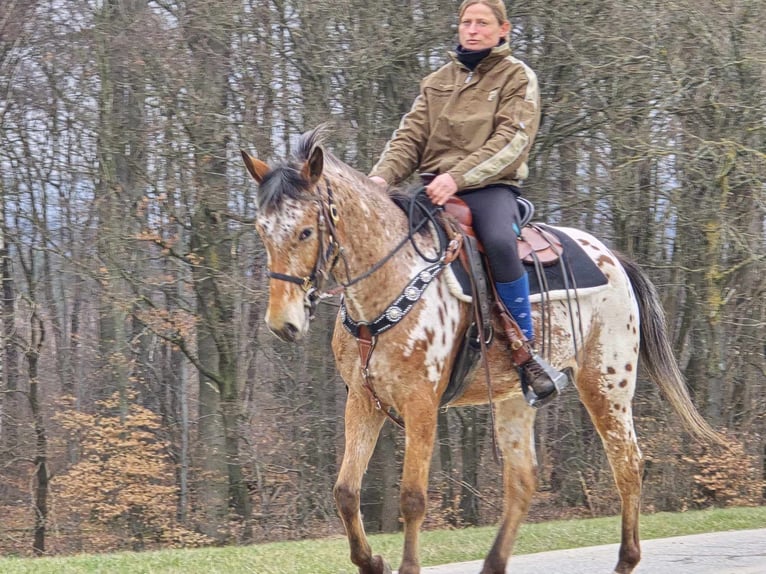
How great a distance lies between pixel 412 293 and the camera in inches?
205

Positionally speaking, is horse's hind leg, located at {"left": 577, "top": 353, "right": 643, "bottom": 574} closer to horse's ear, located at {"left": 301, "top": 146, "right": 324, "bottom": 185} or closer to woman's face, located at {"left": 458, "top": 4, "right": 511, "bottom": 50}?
woman's face, located at {"left": 458, "top": 4, "right": 511, "bottom": 50}

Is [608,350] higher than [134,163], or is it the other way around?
[134,163]

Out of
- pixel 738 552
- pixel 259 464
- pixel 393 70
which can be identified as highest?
pixel 393 70

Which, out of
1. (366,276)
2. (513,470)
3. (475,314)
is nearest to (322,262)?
(366,276)

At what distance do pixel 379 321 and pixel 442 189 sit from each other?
873mm

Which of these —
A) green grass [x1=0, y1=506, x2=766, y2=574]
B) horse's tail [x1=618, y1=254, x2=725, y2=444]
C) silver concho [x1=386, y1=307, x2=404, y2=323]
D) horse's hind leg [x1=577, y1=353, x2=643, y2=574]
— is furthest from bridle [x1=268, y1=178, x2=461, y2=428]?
green grass [x1=0, y1=506, x2=766, y2=574]

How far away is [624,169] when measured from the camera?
14.2m

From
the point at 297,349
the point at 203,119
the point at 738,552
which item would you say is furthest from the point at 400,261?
the point at 297,349

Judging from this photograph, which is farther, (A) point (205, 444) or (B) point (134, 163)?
(A) point (205, 444)

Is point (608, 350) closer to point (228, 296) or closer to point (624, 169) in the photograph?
point (624, 169)

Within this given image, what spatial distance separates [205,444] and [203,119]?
6.04 metres

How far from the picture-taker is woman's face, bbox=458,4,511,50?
5707 mm

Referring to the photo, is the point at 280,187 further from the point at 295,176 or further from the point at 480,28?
the point at 480,28

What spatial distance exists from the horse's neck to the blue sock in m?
0.63
